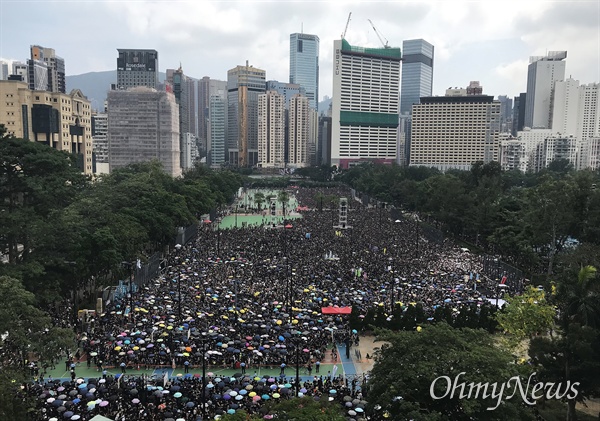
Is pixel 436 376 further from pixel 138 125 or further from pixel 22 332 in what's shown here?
pixel 138 125

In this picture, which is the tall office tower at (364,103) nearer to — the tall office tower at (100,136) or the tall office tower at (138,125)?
the tall office tower at (100,136)

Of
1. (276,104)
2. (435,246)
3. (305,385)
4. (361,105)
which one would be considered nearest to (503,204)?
(435,246)

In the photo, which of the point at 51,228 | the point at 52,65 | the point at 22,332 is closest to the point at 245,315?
the point at 22,332

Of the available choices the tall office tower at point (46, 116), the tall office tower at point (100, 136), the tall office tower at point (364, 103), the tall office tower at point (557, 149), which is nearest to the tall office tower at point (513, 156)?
the tall office tower at point (557, 149)

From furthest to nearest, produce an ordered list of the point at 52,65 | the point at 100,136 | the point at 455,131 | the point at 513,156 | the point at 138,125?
the point at 52,65
the point at 455,131
the point at 513,156
the point at 100,136
the point at 138,125

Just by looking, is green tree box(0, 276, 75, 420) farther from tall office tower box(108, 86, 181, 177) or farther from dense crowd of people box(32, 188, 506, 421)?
tall office tower box(108, 86, 181, 177)

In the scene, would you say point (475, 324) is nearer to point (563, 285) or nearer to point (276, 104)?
point (563, 285)
